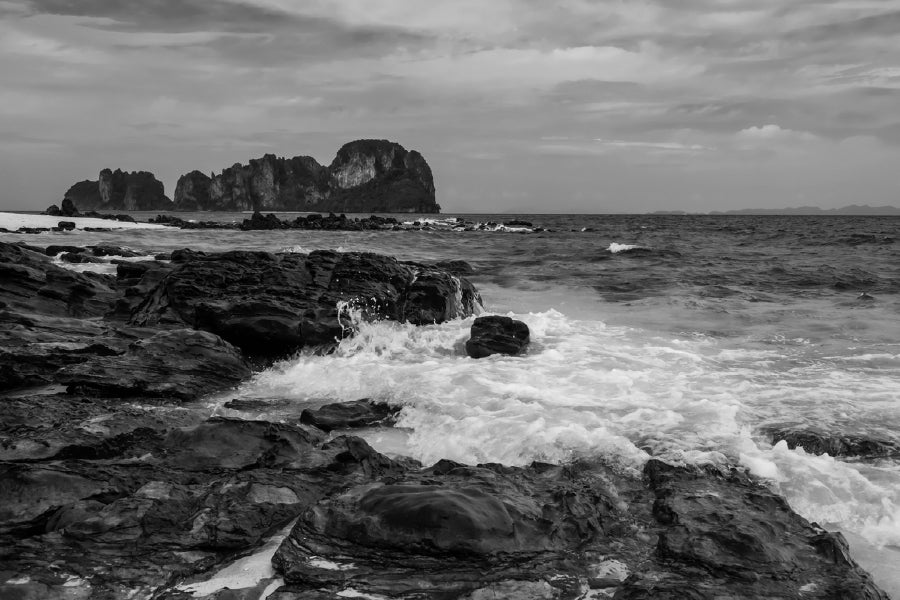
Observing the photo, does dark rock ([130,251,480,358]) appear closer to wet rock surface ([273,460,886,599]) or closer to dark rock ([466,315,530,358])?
dark rock ([466,315,530,358])

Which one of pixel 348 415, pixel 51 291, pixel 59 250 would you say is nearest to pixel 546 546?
pixel 348 415

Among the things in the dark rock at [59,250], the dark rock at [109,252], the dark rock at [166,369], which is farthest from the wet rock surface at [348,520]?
the dark rock at [109,252]

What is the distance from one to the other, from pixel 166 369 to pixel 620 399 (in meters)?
5.65

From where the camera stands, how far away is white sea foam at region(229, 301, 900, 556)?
552 cm

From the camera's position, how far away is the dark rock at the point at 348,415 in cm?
673

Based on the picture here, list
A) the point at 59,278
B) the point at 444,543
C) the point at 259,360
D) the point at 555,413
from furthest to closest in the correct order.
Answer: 1. the point at 59,278
2. the point at 259,360
3. the point at 555,413
4. the point at 444,543

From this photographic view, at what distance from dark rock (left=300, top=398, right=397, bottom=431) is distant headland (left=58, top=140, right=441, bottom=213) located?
185319 mm

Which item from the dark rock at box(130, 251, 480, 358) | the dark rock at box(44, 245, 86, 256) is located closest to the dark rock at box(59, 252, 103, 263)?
the dark rock at box(44, 245, 86, 256)

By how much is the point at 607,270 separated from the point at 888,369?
16.3 meters

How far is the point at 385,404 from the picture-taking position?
7406mm

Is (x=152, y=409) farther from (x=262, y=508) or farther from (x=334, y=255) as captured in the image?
(x=334, y=255)

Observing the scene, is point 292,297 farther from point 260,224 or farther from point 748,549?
point 260,224

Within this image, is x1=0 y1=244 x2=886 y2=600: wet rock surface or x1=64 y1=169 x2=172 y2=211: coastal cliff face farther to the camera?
x1=64 y1=169 x2=172 y2=211: coastal cliff face

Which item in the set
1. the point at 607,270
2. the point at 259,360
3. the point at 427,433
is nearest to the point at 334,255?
the point at 259,360
